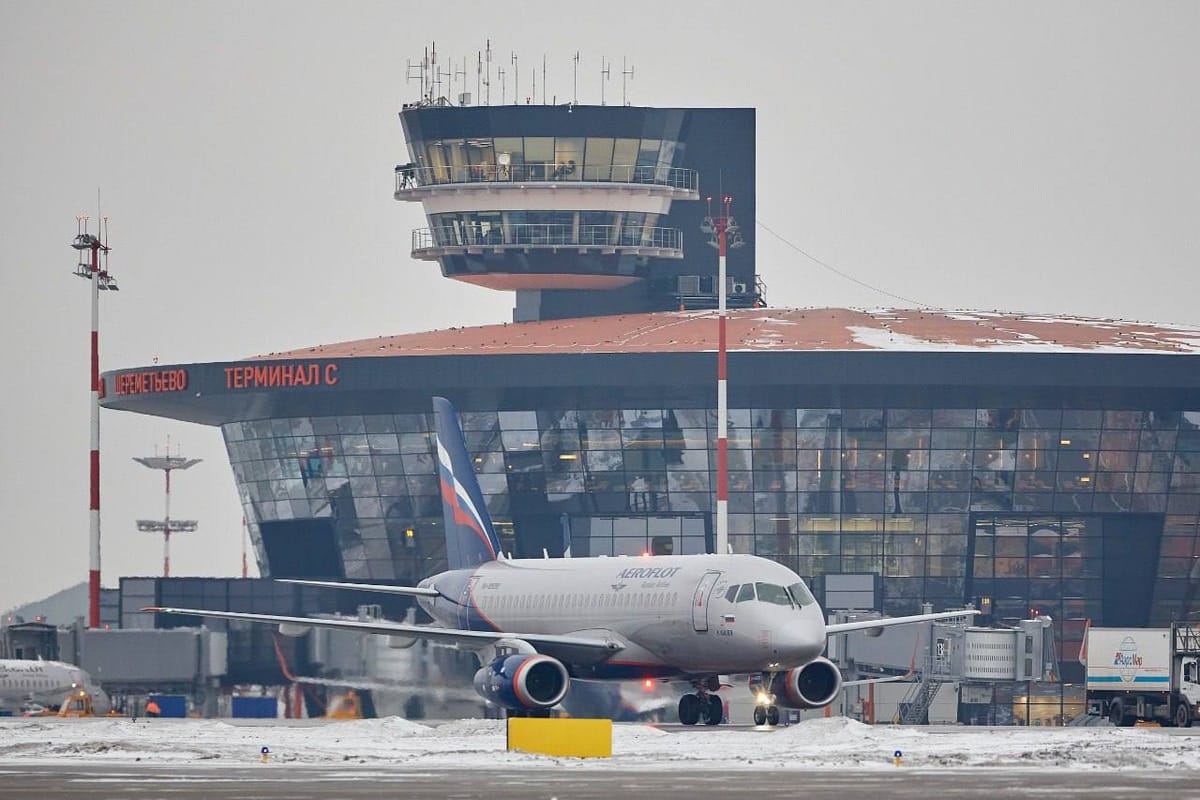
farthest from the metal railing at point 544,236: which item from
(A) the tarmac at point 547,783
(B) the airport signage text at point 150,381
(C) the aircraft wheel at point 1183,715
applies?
(A) the tarmac at point 547,783

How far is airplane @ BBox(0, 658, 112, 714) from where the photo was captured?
3364 inches

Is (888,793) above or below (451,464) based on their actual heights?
below

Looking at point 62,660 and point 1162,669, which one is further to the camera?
point 62,660

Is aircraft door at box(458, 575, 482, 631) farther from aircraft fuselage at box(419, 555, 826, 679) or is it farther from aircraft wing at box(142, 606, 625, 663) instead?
aircraft wing at box(142, 606, 625, 663)

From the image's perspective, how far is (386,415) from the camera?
113m

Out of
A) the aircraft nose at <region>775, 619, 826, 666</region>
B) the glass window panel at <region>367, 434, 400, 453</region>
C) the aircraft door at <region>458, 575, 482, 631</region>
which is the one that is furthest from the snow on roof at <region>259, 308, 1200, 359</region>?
the aircraft nose at <region>775, 619, 826, 666</region>

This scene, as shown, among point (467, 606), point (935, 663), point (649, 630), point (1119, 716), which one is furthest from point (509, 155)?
point (649, 630)

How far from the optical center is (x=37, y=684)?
8575 centimetres

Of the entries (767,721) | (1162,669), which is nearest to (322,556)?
(1162,669)

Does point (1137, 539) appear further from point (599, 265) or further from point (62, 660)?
point (62, 660)

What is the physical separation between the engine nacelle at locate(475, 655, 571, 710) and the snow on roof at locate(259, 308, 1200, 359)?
52826mm

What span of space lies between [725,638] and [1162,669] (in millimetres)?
21962

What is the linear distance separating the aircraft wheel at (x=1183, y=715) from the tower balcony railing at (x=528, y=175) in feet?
234

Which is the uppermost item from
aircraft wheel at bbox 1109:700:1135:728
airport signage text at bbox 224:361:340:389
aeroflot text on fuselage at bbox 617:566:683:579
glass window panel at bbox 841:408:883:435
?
airport signage text at bbox 224:361:340:389
